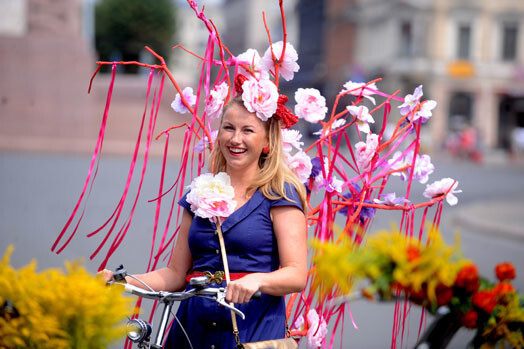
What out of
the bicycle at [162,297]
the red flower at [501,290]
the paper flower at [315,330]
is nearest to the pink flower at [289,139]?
the paper flower at [315,330]

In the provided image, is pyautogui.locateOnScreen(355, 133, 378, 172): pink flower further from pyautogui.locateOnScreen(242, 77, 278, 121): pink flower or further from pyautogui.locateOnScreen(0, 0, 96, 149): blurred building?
pyautogui.locateOnScreen(0, 0, 96, 149): blurred building

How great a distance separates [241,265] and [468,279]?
910 mm

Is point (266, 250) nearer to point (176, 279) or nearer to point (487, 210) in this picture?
point (176, 279)

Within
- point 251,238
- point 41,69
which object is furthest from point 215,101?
point 41,69

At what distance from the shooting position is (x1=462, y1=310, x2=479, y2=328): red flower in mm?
1648

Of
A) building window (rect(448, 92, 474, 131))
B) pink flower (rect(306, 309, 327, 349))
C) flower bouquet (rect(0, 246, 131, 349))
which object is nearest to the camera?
flower bouquet (rect(0, 246, 131, 349))

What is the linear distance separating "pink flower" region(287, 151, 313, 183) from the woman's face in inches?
12.0

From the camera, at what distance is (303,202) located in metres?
2.50

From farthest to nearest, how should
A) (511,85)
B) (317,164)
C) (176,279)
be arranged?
(511,85) < (317,164) < (176,279)

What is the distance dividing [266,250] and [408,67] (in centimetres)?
4271

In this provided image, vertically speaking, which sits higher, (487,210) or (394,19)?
(394,19)

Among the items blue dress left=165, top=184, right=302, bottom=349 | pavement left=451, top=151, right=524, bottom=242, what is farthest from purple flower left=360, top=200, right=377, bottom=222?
pavement left=451, top=151, right=524, bottom=242

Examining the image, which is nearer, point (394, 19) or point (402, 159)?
point (402, 159)

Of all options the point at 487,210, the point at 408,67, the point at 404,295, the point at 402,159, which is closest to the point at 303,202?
the point at 402,159
